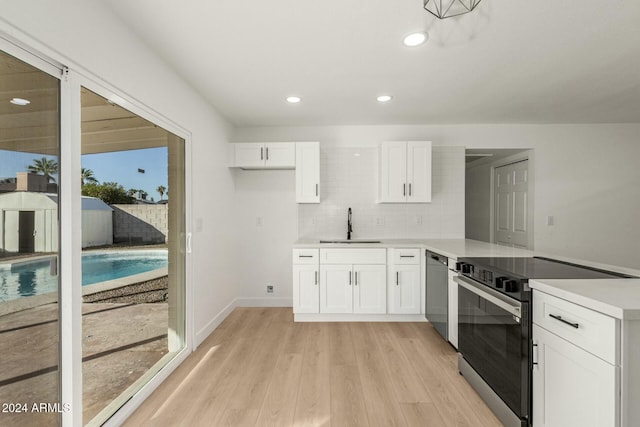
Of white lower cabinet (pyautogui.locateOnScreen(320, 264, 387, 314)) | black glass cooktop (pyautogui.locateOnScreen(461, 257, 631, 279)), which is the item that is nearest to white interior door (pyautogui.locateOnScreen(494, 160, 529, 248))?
black glass cooktop (pyautogui.locateOnScreen(461, 257, 631, 279))

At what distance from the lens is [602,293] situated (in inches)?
49.0

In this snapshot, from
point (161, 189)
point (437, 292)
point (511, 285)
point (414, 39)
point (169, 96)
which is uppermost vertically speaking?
point (414, 39)

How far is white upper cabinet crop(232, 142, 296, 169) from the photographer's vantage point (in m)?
3.60

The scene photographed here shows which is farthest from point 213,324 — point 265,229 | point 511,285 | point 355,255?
point 511,285

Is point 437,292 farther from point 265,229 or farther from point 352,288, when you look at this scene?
point 265,229

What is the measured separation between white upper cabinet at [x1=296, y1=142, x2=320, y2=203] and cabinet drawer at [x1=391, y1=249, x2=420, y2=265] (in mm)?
1159

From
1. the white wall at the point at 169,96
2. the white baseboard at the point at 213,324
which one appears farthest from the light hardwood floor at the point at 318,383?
the white wall at the point at 169,96

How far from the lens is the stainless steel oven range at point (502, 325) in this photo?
1.53 m

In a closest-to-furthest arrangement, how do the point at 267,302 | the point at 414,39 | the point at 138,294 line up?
1. the point at 414,39
2. the point at 138,294
3. the point at 267,302

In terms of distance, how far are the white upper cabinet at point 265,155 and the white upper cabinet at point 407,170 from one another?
1183 mm

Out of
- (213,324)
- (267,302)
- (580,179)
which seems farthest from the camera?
(267,302)

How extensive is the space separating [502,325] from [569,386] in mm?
420

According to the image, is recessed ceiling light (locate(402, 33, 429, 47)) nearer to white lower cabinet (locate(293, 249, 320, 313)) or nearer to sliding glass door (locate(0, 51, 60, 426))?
sliding glass door (locate(0, 51, 60, 426))

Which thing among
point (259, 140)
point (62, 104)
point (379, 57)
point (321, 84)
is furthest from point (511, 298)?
point (259, 140)
